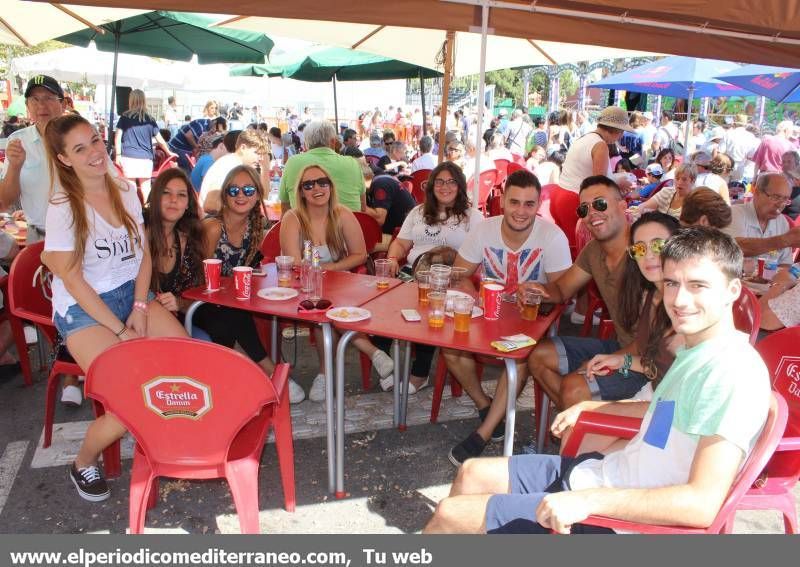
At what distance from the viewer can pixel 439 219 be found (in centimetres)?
447

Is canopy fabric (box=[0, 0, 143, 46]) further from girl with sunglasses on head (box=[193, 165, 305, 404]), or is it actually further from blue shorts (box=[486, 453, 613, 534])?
blue shorts (box=[486, 453, 613, 534])

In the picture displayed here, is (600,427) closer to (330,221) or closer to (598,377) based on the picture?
(598,377)

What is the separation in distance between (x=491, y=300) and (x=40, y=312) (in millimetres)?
2574

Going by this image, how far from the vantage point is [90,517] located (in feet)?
9.21

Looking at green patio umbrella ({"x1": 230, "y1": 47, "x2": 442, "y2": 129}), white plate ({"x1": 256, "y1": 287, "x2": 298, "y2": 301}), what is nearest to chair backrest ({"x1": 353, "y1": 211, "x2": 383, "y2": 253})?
white plate ({"x1": 256, "y1": 287, "x2": 298, "y2": 301})

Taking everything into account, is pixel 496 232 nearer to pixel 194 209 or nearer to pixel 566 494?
pixel 194 209

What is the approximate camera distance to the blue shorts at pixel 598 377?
289 centimetres

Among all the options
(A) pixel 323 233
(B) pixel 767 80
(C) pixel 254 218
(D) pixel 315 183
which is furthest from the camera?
(B) pixel 767 80

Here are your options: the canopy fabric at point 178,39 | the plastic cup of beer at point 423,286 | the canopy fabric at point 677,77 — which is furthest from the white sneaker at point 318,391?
the canopy fabric at point 677,77

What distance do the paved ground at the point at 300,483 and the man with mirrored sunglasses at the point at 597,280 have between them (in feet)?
1.96

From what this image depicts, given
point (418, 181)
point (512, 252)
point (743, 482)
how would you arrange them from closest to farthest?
point (743, 482) → point (512, 252) → point (418, 181)

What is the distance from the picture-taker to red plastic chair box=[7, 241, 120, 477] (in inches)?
122

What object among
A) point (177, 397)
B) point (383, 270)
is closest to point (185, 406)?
point (177, 397)

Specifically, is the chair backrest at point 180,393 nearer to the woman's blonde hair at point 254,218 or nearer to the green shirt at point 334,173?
the woman's blonde hair at point 254,218
